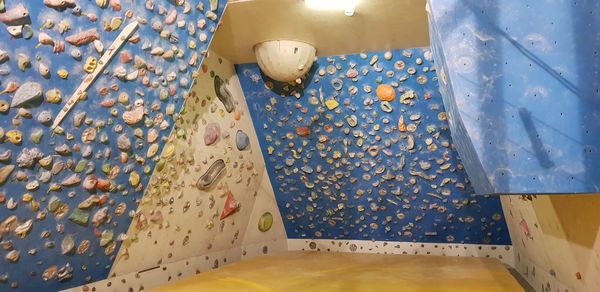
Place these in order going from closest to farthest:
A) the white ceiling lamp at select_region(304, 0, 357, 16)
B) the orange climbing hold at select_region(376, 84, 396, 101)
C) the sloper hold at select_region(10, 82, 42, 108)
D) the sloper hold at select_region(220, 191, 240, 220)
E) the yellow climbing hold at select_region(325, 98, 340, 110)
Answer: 1. the sloper hold at select_region(10, 82, 42, 108)
2. the white ceiling lamp at select_region(304, 0, 357, 16)
3. the orange climbing hold at select_region(376, 84, 396, 101)
4. the yellow climbing hold at select_region(325, 98, 340, 110)
5. the sloper hold at select_region(220, 191, 240, 220)

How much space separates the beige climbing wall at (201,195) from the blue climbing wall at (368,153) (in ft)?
0.63

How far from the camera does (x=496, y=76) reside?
1.62 meters

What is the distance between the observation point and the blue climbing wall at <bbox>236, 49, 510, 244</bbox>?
3.26 meters

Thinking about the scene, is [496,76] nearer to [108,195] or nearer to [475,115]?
[475,115]

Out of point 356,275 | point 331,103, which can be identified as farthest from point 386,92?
point 356,275

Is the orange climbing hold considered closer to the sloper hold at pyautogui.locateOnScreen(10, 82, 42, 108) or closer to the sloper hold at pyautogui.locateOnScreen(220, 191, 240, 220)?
the sloper hold at pyautogui.locateOnScreen(220, 191, 240, 220)

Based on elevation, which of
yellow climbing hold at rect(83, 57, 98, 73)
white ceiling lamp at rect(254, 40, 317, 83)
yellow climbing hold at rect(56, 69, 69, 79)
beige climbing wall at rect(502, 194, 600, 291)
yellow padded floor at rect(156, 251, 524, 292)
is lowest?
yellow padded floor at rect(156, 251, 524, 292)

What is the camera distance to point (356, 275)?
10.3 feet

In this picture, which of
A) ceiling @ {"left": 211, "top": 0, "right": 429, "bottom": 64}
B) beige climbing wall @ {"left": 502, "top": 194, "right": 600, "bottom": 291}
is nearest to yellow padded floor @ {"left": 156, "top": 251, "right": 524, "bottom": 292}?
beige climbing wall @ {"left": 502, "top": 194, "right": 600, "bottom": 291}

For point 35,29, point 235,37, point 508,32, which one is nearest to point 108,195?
point 35,29

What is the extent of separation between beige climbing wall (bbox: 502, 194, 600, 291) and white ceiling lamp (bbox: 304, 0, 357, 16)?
1.36 meters

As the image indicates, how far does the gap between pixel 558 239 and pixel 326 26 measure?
168cm

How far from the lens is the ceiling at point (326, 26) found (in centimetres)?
256

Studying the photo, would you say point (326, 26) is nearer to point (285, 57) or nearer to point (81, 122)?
point (285, 57)
